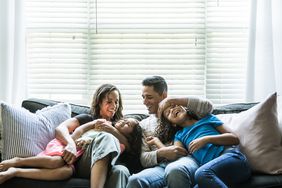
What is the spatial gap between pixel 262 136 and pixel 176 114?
544mm

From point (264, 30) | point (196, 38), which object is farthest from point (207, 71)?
point (264, 30)

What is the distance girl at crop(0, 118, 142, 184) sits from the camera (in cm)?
255

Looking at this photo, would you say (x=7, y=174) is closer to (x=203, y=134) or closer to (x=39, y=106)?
(x=39, y=106)

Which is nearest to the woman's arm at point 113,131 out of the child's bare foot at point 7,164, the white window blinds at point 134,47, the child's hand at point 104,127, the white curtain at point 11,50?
the child's hand at point 104,127

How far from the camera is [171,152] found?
2.72m

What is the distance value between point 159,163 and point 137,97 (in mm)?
978

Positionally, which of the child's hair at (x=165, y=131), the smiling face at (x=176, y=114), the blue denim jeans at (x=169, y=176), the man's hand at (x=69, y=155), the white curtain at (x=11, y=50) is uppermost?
the white curtain at (x=11, y=50)

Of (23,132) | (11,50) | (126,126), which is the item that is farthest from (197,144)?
(11,50)

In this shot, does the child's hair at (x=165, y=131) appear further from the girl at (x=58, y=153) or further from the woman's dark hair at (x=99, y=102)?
the woman's dark hair at (x=99, y=102)

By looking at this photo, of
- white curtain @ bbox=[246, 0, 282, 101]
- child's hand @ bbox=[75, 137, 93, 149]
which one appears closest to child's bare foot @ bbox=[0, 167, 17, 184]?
child's hand @ bbox=[75, 137, 93, 149]

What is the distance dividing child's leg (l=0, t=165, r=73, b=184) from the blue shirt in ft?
2.44

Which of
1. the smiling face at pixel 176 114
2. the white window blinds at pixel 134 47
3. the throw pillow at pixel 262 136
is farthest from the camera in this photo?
the white window blinds at pixel 134 47

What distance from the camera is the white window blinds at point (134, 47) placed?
3.61m

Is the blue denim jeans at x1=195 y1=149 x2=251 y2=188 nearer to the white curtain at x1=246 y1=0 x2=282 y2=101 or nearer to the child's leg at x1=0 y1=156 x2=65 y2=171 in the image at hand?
the child's leg at x1=0 y1=156 x2=65 y2=171
